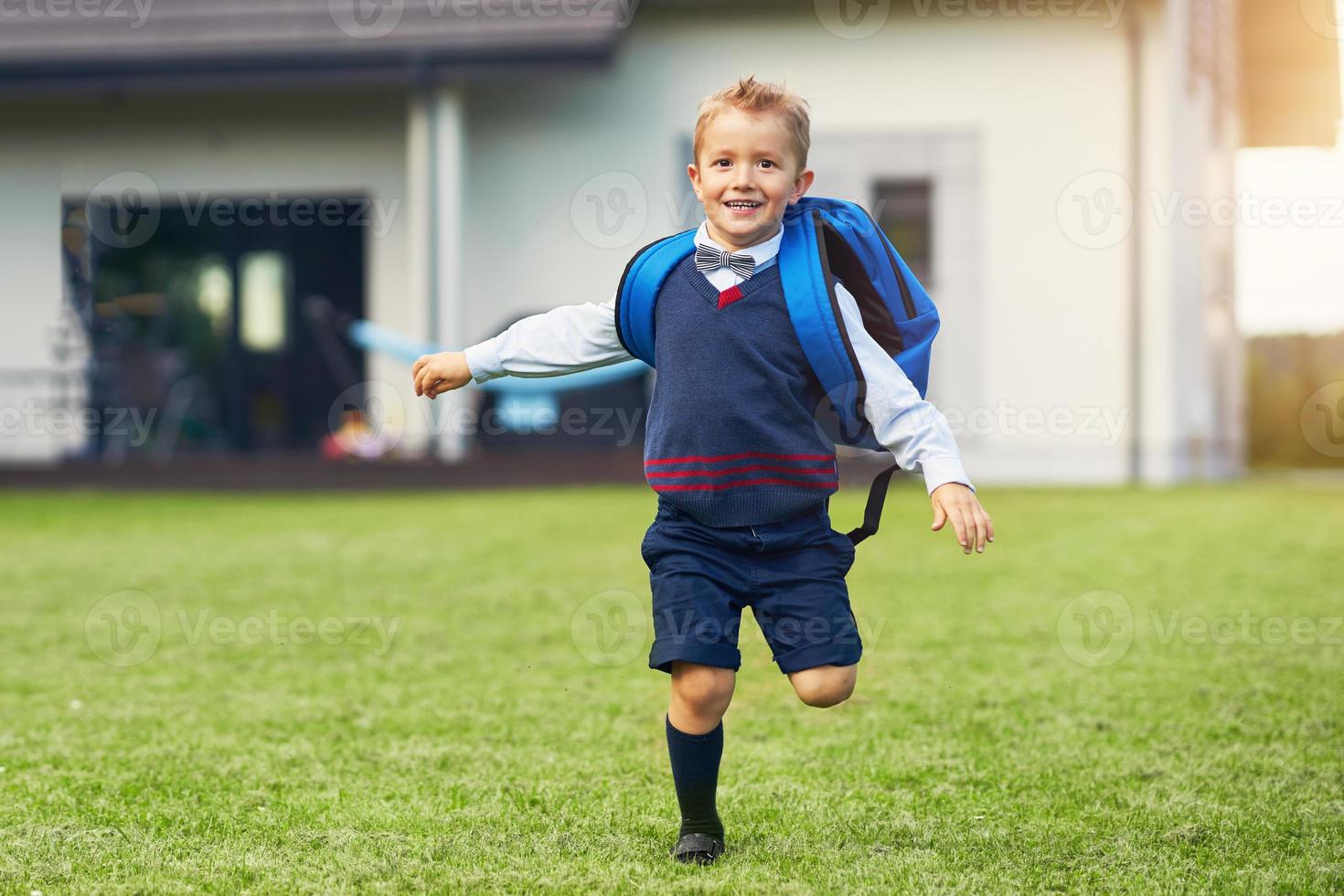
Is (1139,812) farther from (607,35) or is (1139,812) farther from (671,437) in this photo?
(607,35)

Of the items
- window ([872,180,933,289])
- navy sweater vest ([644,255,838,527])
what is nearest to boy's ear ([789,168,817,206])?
navy sweater vest ([644,255,838,527])

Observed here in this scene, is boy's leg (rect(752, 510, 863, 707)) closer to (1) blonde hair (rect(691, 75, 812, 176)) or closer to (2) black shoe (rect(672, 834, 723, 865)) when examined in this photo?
(2) black shoe (rect(672, 834, 723, 865))

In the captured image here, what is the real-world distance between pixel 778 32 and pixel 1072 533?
5.32 metres

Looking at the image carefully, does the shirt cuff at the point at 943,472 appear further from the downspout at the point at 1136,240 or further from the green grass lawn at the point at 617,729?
the downspout at the point at 1136,240

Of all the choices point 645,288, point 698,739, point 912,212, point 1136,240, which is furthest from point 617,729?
point 1136,240

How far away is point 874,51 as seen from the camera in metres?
10.6

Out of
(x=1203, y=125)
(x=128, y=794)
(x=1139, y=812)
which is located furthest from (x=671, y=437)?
(x=1203, y=125)

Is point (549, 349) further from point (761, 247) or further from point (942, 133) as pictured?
point (942, 133)

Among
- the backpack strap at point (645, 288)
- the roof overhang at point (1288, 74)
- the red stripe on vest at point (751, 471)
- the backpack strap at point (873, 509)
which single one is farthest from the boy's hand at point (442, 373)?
the roof overhang at point (1288, 74)

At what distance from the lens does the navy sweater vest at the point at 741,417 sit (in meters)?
2.29

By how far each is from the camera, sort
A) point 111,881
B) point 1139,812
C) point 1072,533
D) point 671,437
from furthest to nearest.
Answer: point 1072,533
point 1139,812
point 671,437
point 111,881

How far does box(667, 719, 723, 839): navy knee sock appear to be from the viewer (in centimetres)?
229

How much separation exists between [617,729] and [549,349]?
114 centimetres

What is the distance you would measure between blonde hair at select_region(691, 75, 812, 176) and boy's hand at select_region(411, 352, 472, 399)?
541 millimetres
